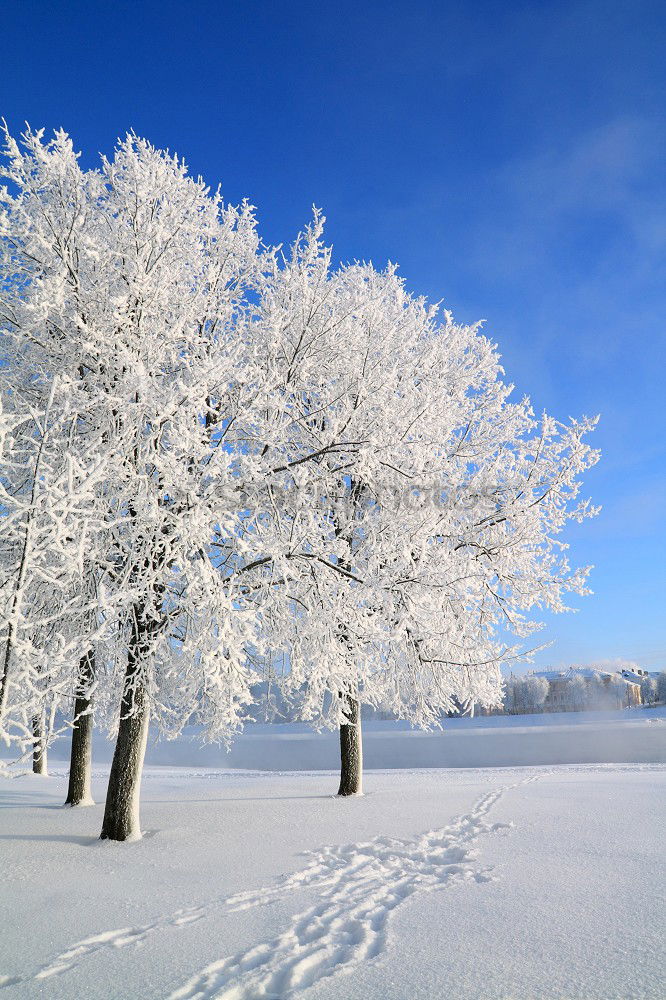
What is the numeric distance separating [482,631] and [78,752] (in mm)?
7195

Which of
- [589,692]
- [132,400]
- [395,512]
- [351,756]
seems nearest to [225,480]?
[132,400]

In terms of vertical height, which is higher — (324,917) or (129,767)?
(129,767)

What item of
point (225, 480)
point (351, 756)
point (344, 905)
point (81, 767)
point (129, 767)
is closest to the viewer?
point (344, 905)

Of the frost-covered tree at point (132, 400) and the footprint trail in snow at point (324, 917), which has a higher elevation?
the frost-covered tree at point (132, 400)

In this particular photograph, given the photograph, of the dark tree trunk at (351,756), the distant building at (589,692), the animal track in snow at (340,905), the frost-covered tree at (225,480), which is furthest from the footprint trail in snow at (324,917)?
the distant building at (589,692)

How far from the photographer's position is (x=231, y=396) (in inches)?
287

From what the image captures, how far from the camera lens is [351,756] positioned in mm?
10852

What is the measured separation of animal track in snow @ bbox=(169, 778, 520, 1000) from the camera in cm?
341

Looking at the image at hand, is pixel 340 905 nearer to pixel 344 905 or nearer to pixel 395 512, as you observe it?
pixel 344 905

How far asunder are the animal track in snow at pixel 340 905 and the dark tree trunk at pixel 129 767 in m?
2.51

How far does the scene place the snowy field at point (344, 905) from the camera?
11.1 feet

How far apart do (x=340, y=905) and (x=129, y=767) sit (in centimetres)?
376

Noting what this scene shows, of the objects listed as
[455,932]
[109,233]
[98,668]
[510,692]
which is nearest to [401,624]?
[455,932]

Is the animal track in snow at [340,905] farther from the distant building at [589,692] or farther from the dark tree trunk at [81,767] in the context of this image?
the distant building at [589,692]
